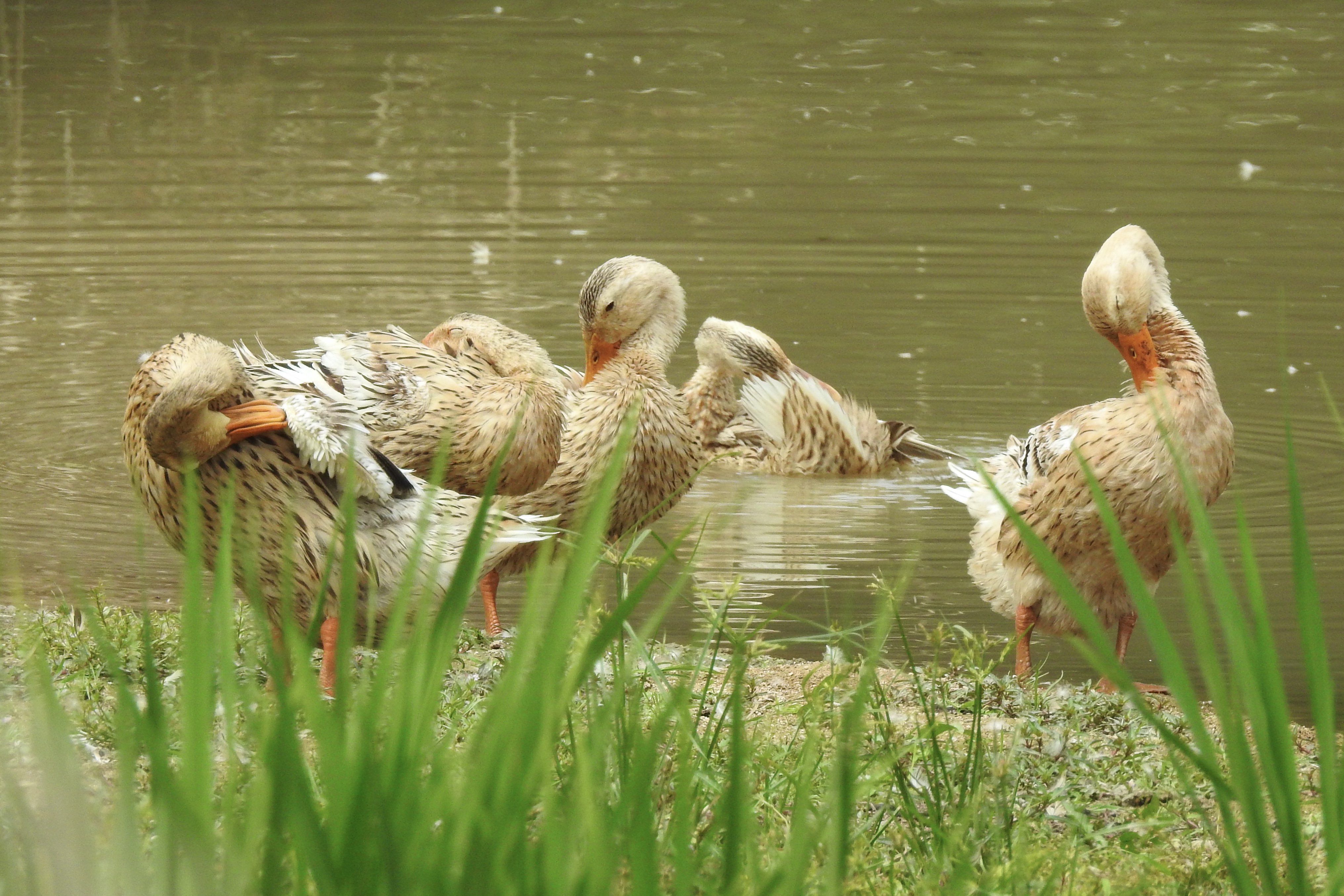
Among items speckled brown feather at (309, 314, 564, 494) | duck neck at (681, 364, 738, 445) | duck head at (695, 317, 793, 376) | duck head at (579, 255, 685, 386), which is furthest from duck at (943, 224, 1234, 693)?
duck neck at (681, 364, 738, 445)

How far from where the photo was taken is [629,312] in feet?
20.6

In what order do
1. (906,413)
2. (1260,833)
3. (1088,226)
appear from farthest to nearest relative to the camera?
(1088,226), (906,413), (1260,833)

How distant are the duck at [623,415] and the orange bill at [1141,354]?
144 centimetres

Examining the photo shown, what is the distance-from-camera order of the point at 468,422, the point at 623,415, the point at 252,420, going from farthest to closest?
the point at 623,415
the point at 468,422
the point at 252,420

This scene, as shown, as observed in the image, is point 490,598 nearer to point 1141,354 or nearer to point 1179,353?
point 1141,354

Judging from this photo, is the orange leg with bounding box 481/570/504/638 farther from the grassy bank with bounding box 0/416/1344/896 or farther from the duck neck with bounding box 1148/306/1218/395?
the grassy bank with bounding box 0/416/1344/896

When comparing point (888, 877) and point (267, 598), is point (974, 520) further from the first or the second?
point (888, 877)

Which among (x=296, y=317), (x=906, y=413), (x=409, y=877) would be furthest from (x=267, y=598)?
(x=296, y=317)

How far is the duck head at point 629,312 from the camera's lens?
627 centimetres

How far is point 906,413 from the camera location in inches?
343

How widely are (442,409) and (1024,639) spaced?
194cm

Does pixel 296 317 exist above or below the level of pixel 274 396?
below

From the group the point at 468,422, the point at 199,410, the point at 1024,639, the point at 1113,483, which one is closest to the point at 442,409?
the point at 468,422

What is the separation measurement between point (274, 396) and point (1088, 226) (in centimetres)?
862
